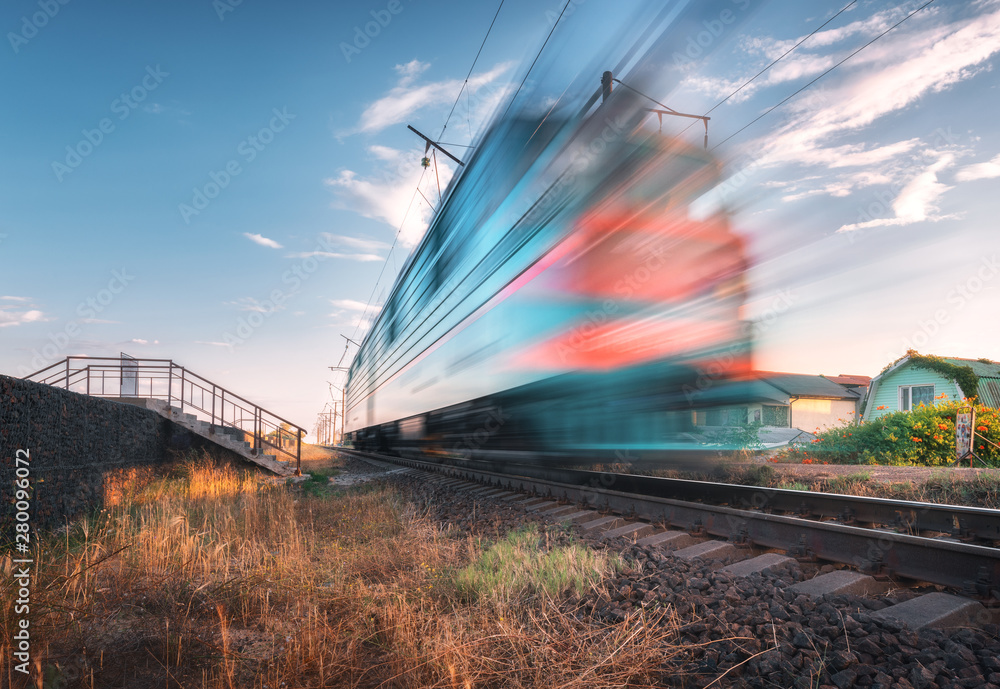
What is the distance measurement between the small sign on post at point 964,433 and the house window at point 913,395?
7.25m

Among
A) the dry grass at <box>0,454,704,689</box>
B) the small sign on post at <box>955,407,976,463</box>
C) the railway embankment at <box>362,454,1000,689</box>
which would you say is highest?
the small sign on post at <box>955,407,976,463</box>

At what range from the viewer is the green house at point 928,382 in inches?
577

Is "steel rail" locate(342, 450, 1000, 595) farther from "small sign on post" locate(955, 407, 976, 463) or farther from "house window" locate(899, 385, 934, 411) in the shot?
"house window" locate(899, 385, 934, 411)

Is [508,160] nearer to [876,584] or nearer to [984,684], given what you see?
[876,584]

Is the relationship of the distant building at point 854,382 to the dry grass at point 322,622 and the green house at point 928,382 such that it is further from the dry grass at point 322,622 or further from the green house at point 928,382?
the dry grass at point 322,622

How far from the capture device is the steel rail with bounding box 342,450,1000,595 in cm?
310

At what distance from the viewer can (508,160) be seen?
21.2 ft

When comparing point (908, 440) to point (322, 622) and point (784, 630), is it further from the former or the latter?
point (322, 622)

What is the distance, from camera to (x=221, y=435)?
13797 millimetres

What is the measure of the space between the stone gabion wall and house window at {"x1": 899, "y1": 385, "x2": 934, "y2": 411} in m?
19.3

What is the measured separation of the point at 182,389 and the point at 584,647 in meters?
14.4

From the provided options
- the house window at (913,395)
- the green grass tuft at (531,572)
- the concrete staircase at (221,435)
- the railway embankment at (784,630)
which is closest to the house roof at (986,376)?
the house window at (913,395)

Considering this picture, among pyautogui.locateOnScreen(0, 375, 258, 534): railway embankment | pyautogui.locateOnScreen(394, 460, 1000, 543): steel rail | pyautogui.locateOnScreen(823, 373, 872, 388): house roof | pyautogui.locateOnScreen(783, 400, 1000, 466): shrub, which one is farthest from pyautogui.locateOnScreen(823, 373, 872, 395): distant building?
pyautogui.locateOnScreen(0, 375, 258, 534): railway embankment

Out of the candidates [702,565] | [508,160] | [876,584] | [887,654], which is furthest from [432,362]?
[887,654]
